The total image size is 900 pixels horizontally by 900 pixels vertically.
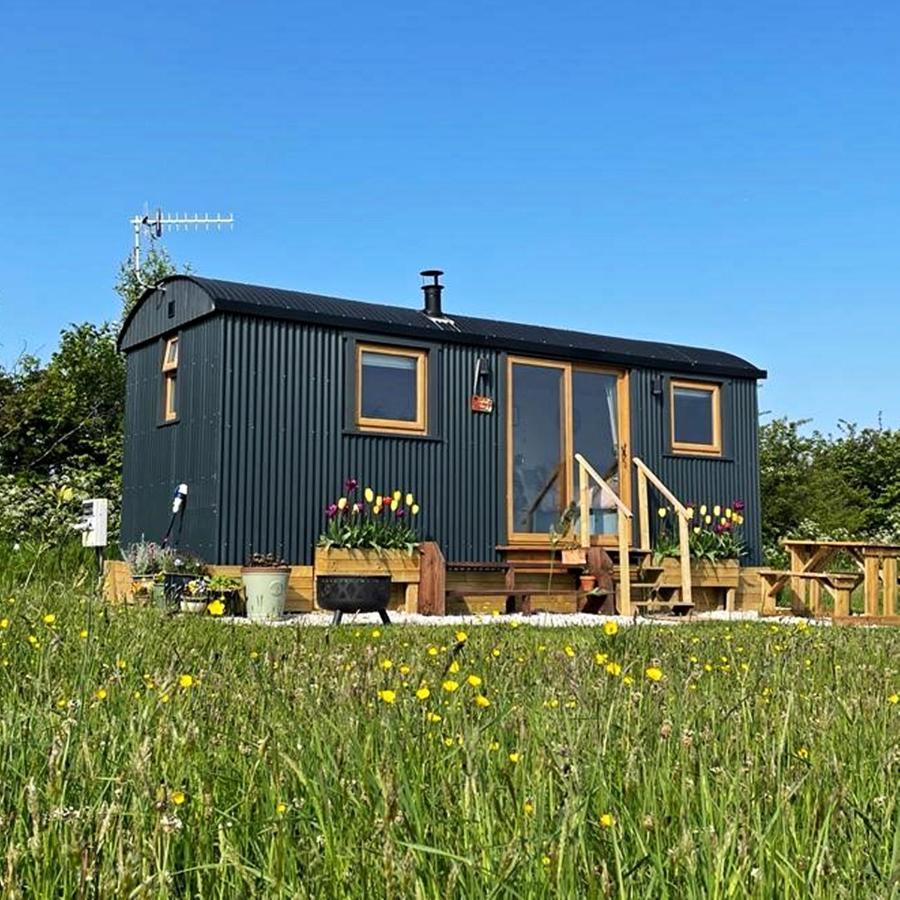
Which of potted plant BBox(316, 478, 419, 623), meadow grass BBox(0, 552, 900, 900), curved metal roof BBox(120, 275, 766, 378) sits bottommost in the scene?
meadow grass BBox(0, 552, 900, 900)

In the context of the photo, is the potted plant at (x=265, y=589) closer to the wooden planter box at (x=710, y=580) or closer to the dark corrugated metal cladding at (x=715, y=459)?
the wooden planter box at (x=710, y=580)

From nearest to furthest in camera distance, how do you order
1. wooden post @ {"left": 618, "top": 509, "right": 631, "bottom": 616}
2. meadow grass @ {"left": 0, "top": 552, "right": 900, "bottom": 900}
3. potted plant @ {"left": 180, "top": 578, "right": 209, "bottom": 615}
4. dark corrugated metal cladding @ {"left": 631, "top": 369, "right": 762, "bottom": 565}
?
meadow grass @ {"left": 0, "top": 552, "right": 900, "bottom": 900} < potted plant @ {"left": 180, "top": 578, "right": 209, "bottom": 615} < wooden post @ {"left": 618, "top": 509, "right": 631, "bottom": 616} < dark corrugated metal cladding @ {"left": 631, "top": 369, "right": 762, "bottom": 565}

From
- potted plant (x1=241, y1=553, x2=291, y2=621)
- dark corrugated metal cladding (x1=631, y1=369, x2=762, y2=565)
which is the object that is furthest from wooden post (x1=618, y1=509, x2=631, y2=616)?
potted plant (x1=241, y1=553, x2=291, y2=621)

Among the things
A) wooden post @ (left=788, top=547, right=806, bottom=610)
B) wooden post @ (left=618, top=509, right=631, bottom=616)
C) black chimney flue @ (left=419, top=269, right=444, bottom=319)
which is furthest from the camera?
black chimney flue @ (left=419, top=269, right=444, bottom=319)

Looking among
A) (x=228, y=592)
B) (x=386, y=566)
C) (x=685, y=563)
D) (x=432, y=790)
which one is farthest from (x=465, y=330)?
(x=432, y=790)

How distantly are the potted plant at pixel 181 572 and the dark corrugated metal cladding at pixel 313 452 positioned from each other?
0.98ft

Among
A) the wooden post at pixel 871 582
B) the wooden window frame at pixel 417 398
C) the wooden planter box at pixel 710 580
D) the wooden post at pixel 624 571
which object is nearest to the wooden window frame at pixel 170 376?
the wooden window frame at pixel 417 398

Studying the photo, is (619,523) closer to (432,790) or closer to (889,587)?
(889,587)

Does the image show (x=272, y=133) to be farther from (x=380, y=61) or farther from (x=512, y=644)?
(x=512, y=644)

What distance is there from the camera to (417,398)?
10781mm

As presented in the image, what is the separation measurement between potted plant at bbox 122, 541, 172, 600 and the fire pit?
1.47m

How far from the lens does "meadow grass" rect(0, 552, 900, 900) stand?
1.31 metres

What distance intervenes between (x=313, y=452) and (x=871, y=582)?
211 inches

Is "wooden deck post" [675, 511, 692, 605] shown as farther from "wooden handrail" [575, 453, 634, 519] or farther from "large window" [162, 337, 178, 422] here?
"large window" [162, 337, 178, 422]
